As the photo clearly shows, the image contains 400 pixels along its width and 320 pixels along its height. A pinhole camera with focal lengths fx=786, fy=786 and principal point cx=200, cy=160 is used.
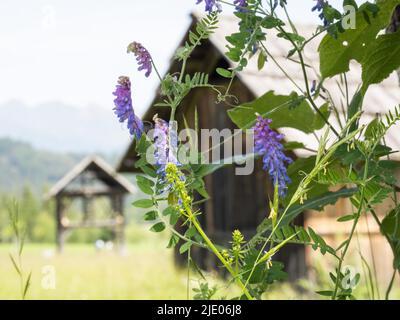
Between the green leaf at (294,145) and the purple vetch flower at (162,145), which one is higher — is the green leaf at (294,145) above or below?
above

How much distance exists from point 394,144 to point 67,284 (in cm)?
754

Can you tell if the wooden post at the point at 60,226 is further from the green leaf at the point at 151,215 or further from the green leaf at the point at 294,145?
the green leaf at the point at 151,215

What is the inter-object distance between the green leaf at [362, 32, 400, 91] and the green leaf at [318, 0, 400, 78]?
0.28ft

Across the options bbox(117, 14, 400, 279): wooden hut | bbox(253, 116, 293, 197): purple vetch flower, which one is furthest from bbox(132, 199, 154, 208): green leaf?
bbox(117, 14, 400, 279): wooden hut

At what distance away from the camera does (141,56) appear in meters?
1.66

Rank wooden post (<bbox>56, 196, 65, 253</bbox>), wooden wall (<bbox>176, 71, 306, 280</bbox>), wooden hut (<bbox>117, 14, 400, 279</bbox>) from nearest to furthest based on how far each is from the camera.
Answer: wooden hut (<bbox>117, 14, 400, 279</bbox>), wooden wall (<bbox>176, 71, 306, 280</bbox>), wooden post (<bbox>56, 196, 65, 253</bbox>)

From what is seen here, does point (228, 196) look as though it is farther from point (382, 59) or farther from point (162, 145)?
point (162, 145)

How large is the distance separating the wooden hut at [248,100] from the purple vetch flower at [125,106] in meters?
6.81

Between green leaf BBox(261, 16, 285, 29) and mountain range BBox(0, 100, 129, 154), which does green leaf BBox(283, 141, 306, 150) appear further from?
mountain range BBox(0, 100, 129, 154)

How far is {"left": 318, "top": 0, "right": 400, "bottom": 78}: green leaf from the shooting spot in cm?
210

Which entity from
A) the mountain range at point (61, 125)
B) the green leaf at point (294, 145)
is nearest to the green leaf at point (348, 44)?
the green leaf at point (294, 145)

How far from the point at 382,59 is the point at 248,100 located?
400 inches

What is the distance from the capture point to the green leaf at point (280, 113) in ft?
7.04

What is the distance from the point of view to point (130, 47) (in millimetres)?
→ 1658
